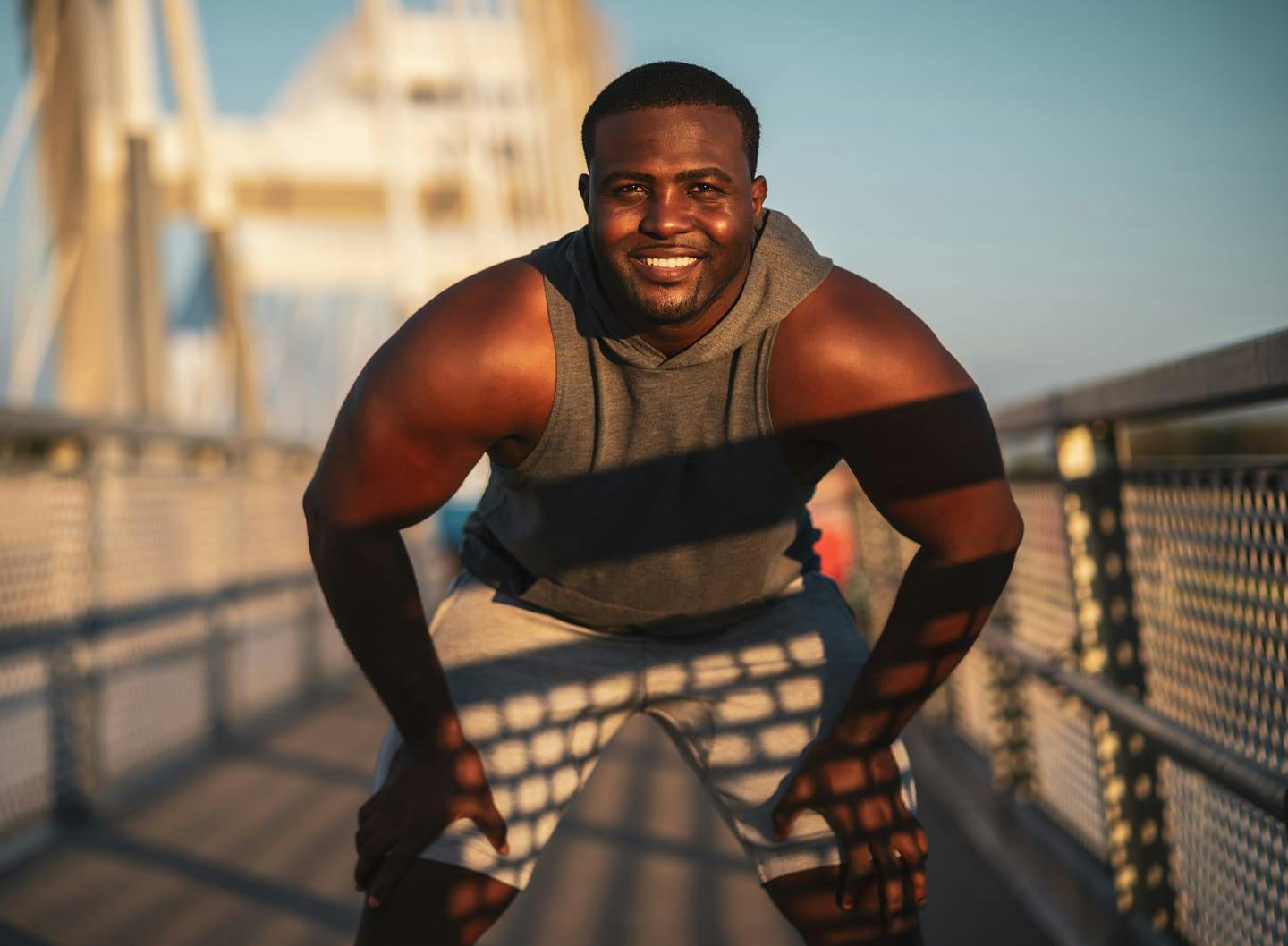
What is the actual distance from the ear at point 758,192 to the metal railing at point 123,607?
9.25 ft

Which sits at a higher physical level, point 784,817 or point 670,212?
point 670,212

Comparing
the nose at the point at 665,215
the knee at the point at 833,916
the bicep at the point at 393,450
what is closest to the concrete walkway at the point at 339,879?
the knee at the point at 833,916

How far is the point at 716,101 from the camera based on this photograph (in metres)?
2.15

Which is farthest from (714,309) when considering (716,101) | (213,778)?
(213,778)

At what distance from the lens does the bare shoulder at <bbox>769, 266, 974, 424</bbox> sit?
6.75ft

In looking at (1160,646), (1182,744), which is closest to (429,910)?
(1182,744)

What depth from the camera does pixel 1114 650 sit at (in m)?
3.27

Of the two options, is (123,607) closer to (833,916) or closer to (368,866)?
(368,866)

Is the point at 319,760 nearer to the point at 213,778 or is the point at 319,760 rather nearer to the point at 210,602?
the point at 213,778

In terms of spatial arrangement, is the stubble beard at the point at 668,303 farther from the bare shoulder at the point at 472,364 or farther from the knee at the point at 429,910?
the knee at the point at 429,910

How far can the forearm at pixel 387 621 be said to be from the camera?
2148 mm

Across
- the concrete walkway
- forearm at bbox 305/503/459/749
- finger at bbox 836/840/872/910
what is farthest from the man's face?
the concrete walkway

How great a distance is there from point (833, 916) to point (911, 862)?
6.3 inches

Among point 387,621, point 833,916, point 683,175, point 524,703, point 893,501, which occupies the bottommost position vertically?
point 833,916
